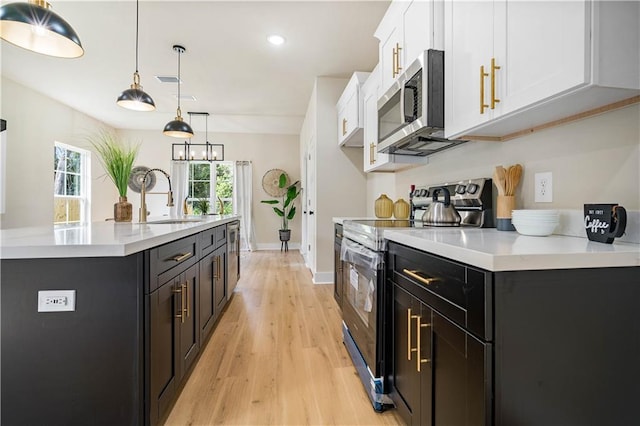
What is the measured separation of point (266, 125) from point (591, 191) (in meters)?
6.53

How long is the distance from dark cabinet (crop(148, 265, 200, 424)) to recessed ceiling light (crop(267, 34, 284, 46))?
8.71 ft

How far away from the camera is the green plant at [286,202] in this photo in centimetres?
716

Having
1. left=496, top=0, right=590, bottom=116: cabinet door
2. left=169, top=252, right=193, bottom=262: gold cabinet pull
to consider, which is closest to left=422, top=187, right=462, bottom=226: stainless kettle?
left=496, top=0, right=590, bottom=116: cabinet door

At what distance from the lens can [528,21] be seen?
1.09 metres

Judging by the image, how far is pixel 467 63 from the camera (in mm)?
1424

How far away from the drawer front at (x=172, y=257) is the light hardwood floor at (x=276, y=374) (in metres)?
0.70

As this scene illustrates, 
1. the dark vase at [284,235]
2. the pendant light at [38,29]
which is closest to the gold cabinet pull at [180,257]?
the pendant light at [38,29]

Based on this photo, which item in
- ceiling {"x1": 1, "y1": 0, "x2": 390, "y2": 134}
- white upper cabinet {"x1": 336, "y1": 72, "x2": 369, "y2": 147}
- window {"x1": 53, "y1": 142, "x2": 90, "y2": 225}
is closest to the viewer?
ceiling {"x1": 1, "y1": 0, "x2": 390, "y2": 134}

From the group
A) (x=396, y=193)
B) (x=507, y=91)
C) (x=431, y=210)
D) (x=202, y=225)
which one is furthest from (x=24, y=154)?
(x=507, y=91)

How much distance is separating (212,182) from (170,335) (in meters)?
6.58

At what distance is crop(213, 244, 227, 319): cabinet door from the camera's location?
8.48ft

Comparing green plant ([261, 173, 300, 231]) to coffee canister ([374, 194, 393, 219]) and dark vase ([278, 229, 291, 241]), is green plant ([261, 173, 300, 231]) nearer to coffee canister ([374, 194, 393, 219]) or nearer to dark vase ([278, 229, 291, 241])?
dark vase ([278, 229, 291, 241])

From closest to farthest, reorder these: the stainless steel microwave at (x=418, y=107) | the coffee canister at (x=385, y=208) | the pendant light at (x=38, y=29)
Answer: the pendant light at (x=38, y=29) → the stainless steel microwave at (x=418, y=107) → the coffee canister at (x=385, y=208)

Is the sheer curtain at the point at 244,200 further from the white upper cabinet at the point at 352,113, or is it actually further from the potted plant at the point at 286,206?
the white upper cabinet at the point at 352,113
